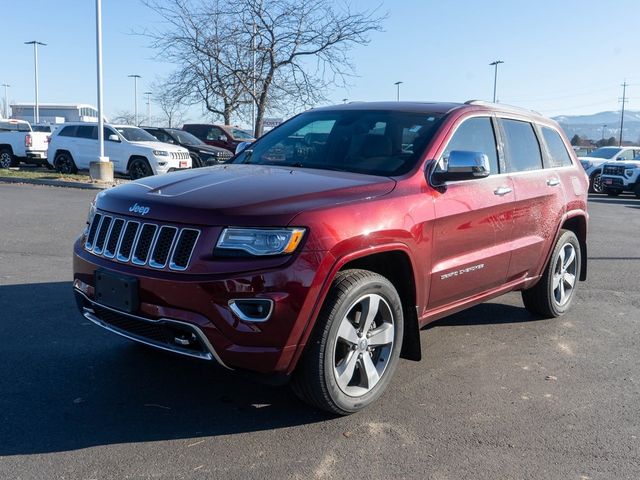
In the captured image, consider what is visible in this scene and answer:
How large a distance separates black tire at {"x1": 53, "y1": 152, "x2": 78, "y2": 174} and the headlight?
1778 centimetres

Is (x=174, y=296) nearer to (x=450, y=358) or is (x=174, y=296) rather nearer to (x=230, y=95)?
(x=450, y=358)

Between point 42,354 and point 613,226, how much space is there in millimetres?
12004

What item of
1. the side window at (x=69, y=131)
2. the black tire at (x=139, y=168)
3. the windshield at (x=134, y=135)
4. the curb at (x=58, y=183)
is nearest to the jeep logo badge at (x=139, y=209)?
the curb at (x=58, y=183)

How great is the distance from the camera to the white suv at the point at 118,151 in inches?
714

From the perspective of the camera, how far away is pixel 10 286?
6.47 metres

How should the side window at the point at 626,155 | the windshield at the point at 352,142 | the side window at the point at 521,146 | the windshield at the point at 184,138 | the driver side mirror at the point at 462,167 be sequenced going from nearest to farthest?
the driver side mirror at the point at 462,167
the windshield at the point at 352,142
the side window at the point at 521,146
the windshield at the point at 184,138
the side window at the point at 626,155

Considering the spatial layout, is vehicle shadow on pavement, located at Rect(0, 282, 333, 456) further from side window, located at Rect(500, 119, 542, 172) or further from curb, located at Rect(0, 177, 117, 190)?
curb, located at Rect(0, 177, 117, 190)

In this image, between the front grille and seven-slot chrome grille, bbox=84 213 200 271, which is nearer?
seven-slot chrome grille, bbox=84 213 200 271

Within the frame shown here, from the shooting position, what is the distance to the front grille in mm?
22203

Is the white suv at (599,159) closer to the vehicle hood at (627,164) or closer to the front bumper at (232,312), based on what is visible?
the vehicle hood at (627,164)

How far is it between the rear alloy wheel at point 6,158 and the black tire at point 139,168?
6.59 meters

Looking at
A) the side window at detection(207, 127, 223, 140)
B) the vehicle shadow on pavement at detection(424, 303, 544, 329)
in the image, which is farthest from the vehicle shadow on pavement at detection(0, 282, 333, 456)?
the side window at detection(207, 127, 223, 140)

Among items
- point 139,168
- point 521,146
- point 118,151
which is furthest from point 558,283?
point 118,151

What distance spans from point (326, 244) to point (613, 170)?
21.6m
